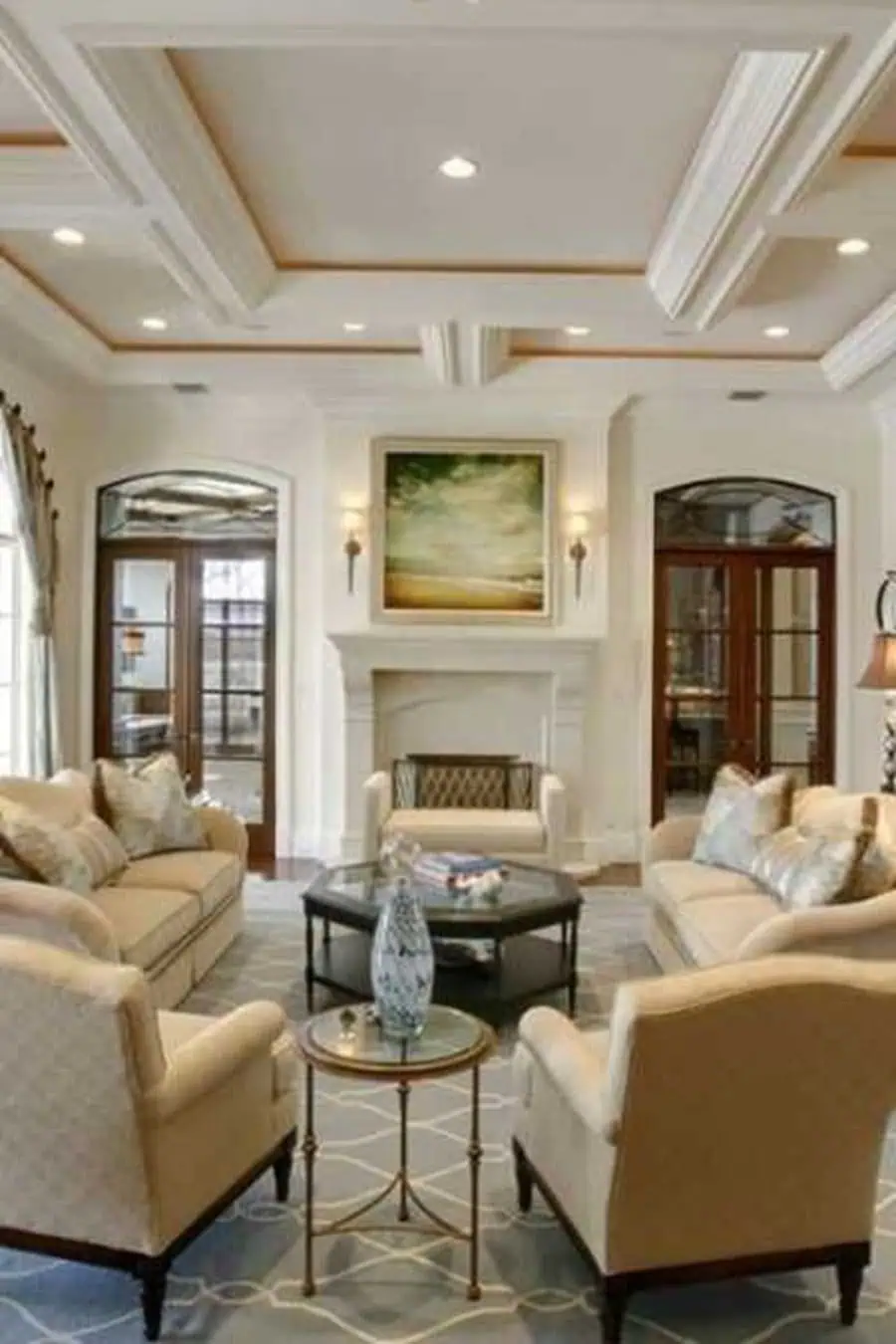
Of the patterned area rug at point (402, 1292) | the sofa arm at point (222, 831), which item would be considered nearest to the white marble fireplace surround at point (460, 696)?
the sofa arm at point (222, 831)

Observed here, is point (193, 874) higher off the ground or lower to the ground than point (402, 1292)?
higher

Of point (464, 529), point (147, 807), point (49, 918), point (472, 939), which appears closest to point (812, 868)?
point (472, 939)

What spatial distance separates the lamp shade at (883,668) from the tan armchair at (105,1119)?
4824 millimetres

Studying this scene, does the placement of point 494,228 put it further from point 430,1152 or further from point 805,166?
point 430,1152

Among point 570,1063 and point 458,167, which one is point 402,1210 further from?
point 458,167

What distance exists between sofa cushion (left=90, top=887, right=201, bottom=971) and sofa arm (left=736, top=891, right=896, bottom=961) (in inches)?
89.1

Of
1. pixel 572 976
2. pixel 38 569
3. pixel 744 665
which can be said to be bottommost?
pixel 572 976

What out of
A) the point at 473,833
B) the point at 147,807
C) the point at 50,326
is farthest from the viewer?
the point at 473,833

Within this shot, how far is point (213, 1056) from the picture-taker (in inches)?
114

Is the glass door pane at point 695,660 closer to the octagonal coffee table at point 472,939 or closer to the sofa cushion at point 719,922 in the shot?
the octagonal coffee table at point 472,939

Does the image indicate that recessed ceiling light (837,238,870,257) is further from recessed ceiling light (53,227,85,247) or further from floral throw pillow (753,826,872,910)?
recessed ceiling light (53,227,85,247)

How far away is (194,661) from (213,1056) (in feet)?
20.2

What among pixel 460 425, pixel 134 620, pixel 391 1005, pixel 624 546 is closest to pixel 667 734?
pixel 624 546

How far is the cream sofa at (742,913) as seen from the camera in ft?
12.7
